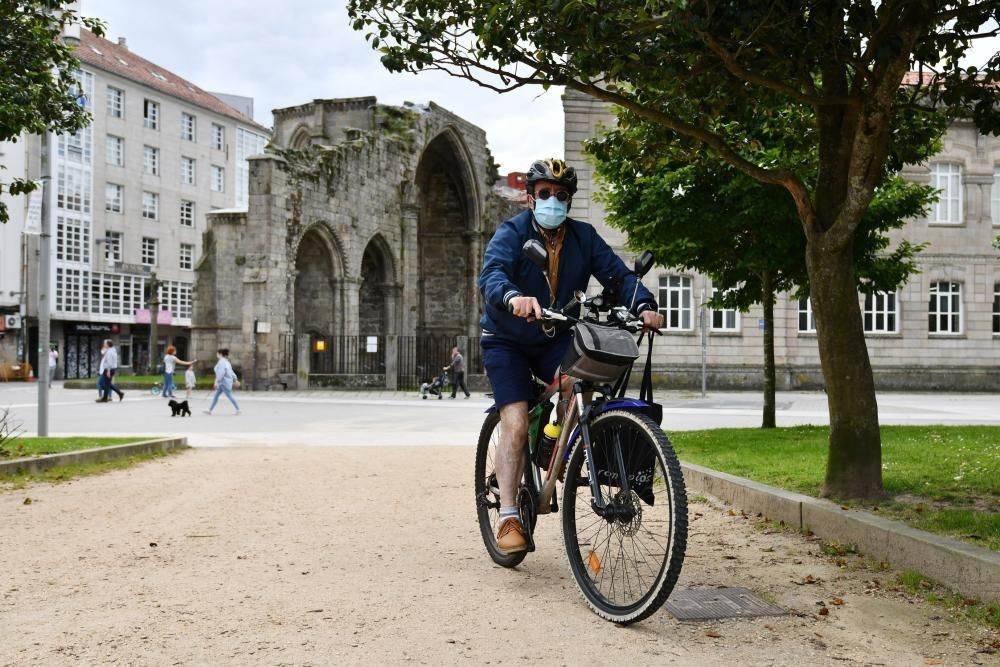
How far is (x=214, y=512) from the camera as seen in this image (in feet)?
23.1

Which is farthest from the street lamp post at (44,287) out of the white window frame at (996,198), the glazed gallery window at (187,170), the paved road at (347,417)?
the glazed gallery window at (187,170)

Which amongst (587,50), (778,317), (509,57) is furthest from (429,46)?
(778,317)

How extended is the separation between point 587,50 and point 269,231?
25899 mm

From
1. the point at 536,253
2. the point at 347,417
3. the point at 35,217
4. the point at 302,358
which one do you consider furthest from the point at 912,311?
the point at 536,253

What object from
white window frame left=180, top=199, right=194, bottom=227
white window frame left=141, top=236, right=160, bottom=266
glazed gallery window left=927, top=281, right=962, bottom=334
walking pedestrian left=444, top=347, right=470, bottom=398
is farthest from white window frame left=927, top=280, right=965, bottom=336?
white window frame left=180, top=199, right=194, bottom=227

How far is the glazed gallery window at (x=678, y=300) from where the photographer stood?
108 feet

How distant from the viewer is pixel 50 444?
37.2ft

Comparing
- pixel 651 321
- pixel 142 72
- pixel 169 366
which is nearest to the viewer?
pixel 651 321

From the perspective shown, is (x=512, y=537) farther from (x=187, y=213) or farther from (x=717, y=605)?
(x=187, y=213)

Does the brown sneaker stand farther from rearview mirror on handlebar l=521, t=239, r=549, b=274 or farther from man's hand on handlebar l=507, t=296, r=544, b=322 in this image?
A: rearview mirror on handlebar l=521, t=239, r=549, b=274

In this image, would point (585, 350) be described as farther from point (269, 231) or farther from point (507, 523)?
point (269, 231)

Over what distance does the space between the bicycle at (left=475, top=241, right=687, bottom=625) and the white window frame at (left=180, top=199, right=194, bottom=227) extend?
58.1 meters

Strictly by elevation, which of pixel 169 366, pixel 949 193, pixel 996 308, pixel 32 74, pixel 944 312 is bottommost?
pixel 169 366

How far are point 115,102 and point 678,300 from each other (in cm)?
3650
